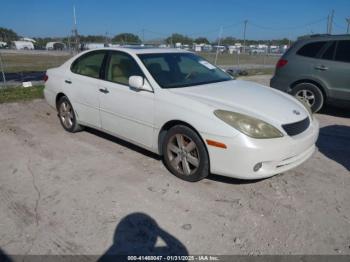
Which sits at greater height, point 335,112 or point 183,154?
point 183,154

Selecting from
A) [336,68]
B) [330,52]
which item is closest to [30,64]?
[330,52]

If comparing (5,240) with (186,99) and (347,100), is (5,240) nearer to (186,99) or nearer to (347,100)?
(186,99)

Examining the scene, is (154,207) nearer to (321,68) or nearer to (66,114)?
(66,114)

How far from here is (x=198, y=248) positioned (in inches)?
107

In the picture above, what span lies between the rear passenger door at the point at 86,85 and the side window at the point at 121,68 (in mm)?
220

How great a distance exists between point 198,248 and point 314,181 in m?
1.94

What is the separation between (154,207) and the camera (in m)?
3.32

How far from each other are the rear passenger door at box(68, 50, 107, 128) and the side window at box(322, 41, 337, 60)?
4678 mm

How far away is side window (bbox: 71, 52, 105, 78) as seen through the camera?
16.3 feet

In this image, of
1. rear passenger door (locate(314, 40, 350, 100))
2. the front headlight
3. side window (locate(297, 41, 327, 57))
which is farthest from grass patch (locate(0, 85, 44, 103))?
rear passenger door (locate(314, 40, 350, 100))

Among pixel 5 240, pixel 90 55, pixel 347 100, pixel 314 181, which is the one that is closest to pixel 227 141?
pixel 314 181

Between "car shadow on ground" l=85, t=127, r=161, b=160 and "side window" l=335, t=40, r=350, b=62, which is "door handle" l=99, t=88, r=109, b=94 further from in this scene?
"side window" l=335, t=40, r=350, b=62

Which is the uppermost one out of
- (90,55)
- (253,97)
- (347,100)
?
(90,55)

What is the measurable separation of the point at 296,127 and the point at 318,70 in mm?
3876
